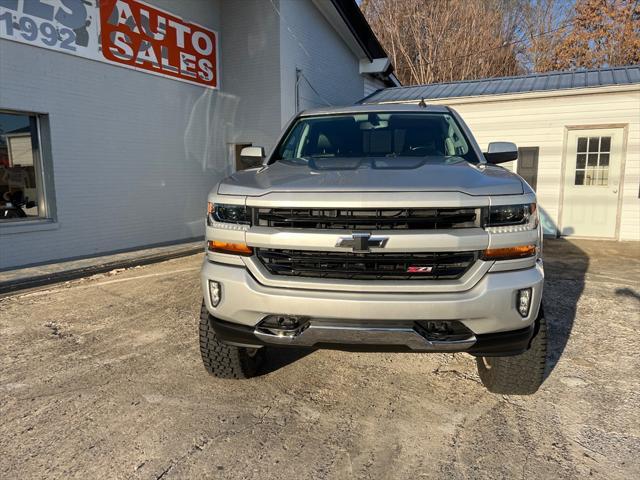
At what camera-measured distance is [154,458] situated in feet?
7.72

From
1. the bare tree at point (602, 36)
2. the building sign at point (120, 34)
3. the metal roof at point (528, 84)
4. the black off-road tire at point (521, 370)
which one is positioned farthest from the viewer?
the bare tree at point (602, 36)

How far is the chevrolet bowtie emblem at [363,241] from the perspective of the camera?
2350mm

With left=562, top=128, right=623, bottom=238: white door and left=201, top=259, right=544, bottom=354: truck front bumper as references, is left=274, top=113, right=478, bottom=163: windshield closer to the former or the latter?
left=201, top=259, right=544, bottom=354: truck front bumper

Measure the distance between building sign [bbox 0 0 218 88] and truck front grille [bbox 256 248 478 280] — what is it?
684 centimetres

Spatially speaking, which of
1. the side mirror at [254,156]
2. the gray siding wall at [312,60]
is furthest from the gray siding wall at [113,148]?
the side mirror at [254,156]

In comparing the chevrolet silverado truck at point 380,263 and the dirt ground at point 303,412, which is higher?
the chevrolet silverado truck at point 380,263

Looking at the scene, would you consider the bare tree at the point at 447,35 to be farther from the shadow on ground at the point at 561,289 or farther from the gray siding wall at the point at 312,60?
the shadow on ground at the point at 561,289

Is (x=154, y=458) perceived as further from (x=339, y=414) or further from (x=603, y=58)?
(x=603, y=58)

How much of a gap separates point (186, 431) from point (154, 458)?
0.26m

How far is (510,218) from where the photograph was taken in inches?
95.3

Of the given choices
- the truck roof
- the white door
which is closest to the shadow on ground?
the white door

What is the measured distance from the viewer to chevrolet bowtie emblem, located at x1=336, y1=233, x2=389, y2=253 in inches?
92.5

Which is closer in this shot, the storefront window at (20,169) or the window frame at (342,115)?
the window frame at (342,115)

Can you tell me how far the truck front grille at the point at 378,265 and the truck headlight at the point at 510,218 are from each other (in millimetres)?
184
